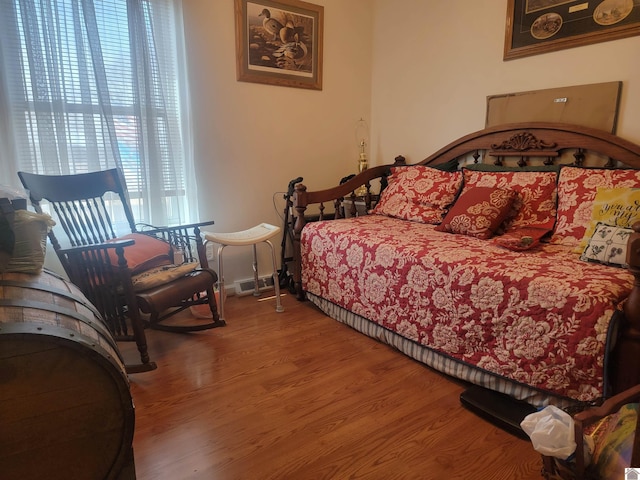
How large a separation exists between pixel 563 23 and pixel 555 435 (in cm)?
223

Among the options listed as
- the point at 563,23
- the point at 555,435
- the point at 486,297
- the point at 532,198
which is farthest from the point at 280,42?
the point at 555,435

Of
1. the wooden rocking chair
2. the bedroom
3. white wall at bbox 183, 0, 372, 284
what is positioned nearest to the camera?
the wooden rocking chair

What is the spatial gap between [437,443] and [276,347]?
1.00 metres

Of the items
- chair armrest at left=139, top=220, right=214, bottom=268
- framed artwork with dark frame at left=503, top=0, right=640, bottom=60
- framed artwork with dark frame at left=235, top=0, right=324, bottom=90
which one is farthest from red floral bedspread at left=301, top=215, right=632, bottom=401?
framed artwork with dark frame at left=235, top=0, right=324, bottom=90

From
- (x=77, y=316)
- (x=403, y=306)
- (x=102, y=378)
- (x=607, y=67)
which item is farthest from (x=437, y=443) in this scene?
(x=607, y=67)

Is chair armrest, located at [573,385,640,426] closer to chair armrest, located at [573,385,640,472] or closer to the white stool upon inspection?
chair armrest, located at [573,385,640,472]

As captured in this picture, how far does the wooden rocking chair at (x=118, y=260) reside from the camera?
182cm

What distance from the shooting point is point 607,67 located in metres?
2.07

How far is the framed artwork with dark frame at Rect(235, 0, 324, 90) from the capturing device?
279cm

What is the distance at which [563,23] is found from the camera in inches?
86.7

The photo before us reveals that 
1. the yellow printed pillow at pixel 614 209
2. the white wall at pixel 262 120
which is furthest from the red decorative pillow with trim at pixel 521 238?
the white wall at pixel 262 120

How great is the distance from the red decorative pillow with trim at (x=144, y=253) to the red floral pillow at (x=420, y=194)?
5.00 feet

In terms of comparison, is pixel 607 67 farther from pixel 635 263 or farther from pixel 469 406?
pixel 469 406

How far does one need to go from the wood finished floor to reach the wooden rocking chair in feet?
0.88
